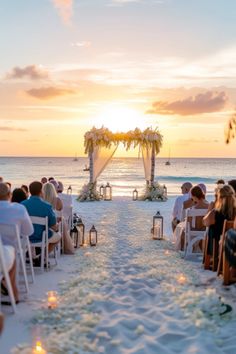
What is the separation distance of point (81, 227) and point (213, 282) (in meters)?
4.28

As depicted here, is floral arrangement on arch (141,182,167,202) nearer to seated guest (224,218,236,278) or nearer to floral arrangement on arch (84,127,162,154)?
floral arrangement on arch (84,127,162,154)

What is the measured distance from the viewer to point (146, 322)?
5.27 m

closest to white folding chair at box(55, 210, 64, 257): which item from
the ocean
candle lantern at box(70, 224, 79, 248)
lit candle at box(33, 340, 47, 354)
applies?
candle lantern at box(70, 224, 79, 248)

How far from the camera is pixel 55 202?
29.5 ft

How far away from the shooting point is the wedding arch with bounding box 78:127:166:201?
2212 cm

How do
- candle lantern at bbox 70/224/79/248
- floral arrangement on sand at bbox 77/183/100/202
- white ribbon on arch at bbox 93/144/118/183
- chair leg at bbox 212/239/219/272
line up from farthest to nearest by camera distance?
white ribbon on arch at bbox 93/144/118/183 → floral arrangement on sand at bbox 77/183/100/202 → candle lantern at bbox 70/224/79/248 → chair leg at bbox 212/239/219/272

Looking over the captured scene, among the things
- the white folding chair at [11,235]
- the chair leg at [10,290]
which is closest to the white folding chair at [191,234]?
the white folding chair at [11,235]

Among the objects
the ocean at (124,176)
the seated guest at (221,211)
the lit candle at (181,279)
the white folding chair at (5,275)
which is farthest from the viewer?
the ocean at (124,176)

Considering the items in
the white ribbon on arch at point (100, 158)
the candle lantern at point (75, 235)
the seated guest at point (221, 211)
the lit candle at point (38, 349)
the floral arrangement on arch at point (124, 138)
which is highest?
the floral arrangement on arch at point (124, 138)

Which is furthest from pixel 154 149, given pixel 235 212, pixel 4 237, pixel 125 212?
pixel 4 237

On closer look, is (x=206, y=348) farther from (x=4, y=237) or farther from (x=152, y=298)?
(x=4, y=237)

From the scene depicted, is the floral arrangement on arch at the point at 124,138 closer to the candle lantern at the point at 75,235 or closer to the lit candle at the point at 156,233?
the lit candle at the point at 156,233

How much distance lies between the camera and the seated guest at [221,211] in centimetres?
724

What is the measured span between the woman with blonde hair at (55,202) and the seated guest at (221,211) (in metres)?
2.95
